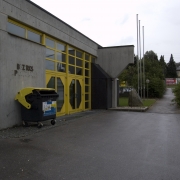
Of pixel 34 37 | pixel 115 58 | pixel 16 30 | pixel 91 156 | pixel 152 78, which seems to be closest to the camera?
pixel 91 156

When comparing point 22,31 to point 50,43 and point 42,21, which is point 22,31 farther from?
point 50,43

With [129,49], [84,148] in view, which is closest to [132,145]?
[84,148]

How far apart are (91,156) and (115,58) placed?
13.7 metres

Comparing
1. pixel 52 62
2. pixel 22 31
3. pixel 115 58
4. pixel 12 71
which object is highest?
pixel 22 31

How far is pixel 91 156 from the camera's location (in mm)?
5902

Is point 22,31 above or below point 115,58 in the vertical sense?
above

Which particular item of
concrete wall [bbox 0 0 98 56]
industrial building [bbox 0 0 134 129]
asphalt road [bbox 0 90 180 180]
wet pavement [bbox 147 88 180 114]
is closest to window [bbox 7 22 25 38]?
industrial building [bbox 0 0 134 129]

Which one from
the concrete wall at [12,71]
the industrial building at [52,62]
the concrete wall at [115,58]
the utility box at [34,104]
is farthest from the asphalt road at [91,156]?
the concrete wall at [115,58]

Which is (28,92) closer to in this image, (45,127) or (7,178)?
(45,127)

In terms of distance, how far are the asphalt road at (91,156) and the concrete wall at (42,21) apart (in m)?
4.63

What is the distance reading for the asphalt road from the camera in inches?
184

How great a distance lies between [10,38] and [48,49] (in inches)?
136

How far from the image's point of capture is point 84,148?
6.65 m

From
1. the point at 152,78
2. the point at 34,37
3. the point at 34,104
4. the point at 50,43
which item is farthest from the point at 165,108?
the point at 152,78
